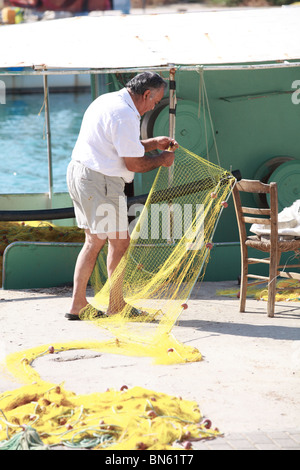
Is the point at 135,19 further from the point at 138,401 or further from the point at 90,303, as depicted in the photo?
the point at 138,401

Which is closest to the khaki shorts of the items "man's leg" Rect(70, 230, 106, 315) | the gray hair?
"man's leg" Rect(70, 230, 106, 315)

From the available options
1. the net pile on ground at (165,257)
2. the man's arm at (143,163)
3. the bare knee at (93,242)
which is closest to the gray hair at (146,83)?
the man's arm at (143,163)

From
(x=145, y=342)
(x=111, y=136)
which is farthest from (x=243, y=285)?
(x=111, y=136)

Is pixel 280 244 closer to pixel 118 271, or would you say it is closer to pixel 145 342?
pixel 118 271

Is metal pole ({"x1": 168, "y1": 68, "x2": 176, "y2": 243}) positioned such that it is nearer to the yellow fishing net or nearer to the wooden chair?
the yellow fishing net

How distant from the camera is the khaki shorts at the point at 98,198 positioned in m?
6.04

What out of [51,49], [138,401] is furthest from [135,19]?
[138,401]

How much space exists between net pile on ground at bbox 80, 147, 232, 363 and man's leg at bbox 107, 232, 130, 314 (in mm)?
12

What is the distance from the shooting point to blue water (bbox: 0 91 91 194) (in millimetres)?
25469

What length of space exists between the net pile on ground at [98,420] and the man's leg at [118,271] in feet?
5.48

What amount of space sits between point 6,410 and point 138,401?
2.51ft

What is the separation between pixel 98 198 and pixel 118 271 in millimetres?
619

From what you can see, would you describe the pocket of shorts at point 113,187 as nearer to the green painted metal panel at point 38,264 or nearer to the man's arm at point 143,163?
the man's arm at point 143,163

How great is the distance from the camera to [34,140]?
30375 mm
